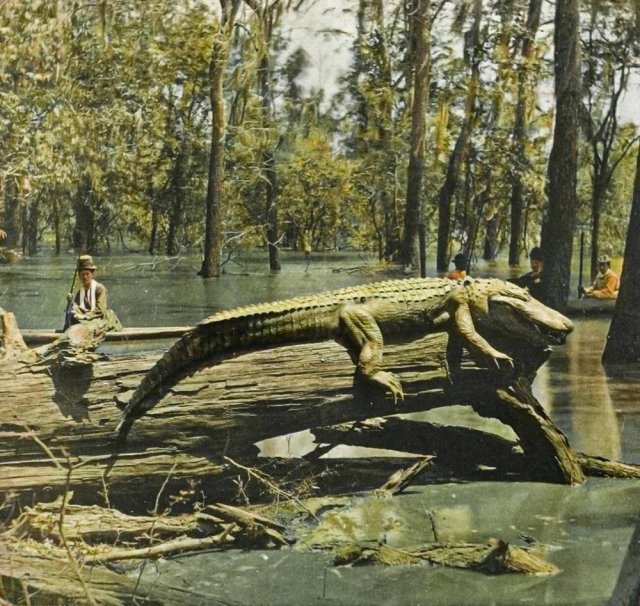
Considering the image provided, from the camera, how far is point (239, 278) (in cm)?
404

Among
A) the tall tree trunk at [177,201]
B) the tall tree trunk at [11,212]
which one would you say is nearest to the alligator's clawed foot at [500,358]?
the tall tree trunk at [177,201]

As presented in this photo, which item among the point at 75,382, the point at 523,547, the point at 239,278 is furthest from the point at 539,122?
the point at 75,382

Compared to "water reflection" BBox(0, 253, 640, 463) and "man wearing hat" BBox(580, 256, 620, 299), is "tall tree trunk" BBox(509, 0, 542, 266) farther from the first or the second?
"man wearing hat" BBox(580, 256, 620, 299)

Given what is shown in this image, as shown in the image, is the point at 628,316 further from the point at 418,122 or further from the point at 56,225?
the point at 56,225

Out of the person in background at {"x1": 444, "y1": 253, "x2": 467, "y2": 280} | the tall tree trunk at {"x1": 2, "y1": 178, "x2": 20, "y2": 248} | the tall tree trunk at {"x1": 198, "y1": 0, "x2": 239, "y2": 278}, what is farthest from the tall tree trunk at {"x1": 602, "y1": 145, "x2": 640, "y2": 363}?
the tall tree trunk at {"x1": 2, "y1": 178, "x2": 20, "y2": 248}

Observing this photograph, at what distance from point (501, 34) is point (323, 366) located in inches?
69.2

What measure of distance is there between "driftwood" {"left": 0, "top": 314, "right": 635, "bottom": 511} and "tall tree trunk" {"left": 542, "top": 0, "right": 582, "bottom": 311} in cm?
41

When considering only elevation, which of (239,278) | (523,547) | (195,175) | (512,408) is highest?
Result: (195,175)

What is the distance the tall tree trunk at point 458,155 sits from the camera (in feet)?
13.3

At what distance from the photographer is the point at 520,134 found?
413 cm

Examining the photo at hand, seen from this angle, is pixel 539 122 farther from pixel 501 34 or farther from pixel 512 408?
pixel 512 408

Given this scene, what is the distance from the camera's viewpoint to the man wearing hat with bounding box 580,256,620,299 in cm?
414

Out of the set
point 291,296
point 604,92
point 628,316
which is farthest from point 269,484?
point 604,92

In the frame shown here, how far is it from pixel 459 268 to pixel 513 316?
340mm
